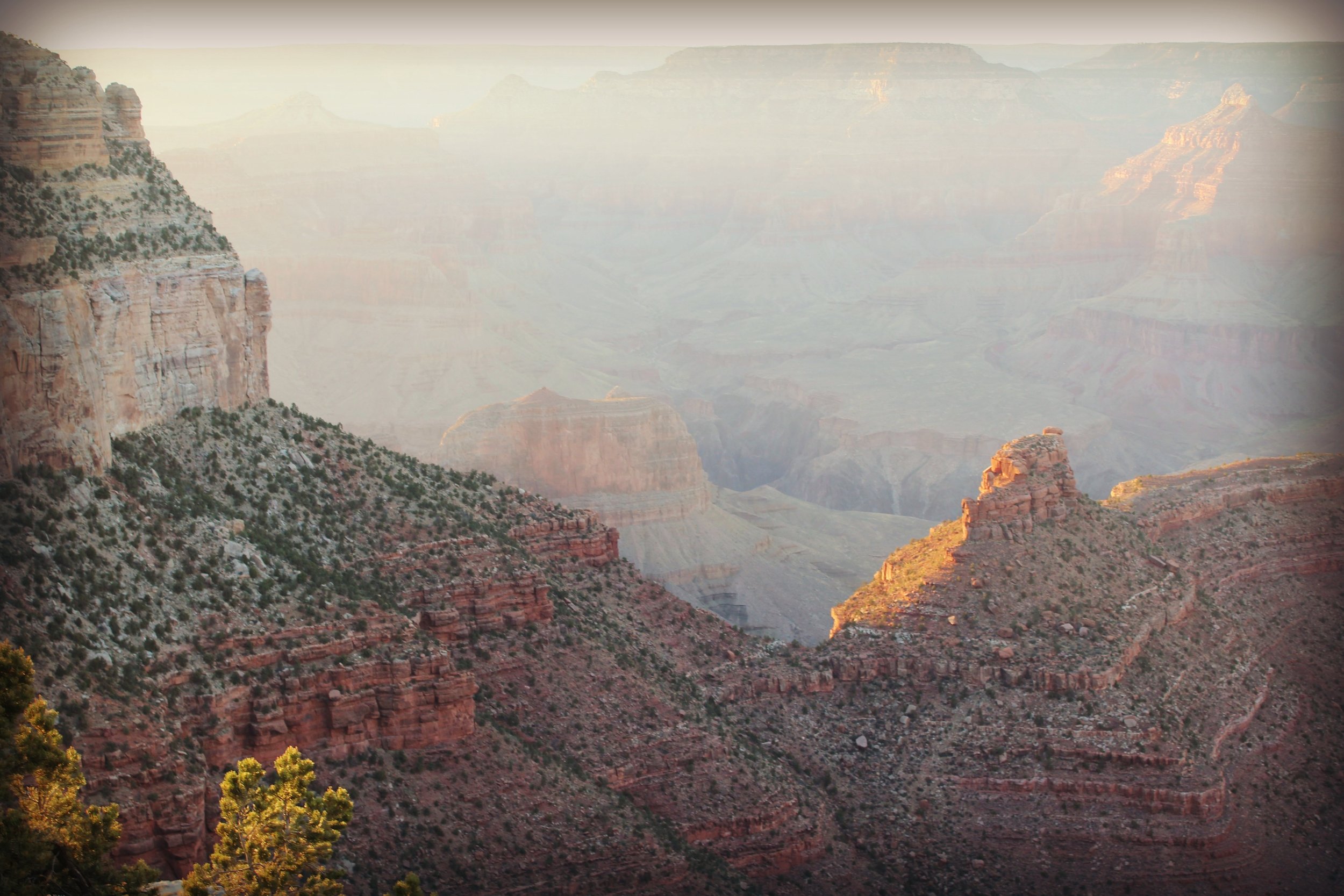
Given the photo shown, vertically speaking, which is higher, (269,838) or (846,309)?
(269,838)

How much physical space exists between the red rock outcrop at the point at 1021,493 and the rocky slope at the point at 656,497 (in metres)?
30.6

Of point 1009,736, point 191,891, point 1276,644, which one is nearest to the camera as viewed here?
point 191,891

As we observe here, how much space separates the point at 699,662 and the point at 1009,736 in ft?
23.4

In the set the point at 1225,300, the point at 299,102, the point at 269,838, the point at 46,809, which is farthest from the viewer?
the point at 299,102

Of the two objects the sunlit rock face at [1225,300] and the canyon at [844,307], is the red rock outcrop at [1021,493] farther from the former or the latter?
the sunlit rock face at [1225,300]

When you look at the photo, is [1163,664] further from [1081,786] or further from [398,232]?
[398,232]

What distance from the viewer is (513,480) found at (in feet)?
257

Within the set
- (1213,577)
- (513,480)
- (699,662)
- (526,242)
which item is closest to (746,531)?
(513,480)

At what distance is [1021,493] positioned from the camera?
1677 inches

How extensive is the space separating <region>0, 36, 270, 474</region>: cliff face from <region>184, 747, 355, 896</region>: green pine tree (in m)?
7.12

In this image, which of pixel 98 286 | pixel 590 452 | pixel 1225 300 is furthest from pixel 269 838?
pixel 1225 300

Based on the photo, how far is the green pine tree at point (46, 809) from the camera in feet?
67.1

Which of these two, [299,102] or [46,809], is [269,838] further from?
[299,102]

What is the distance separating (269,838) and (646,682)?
14234 mm
